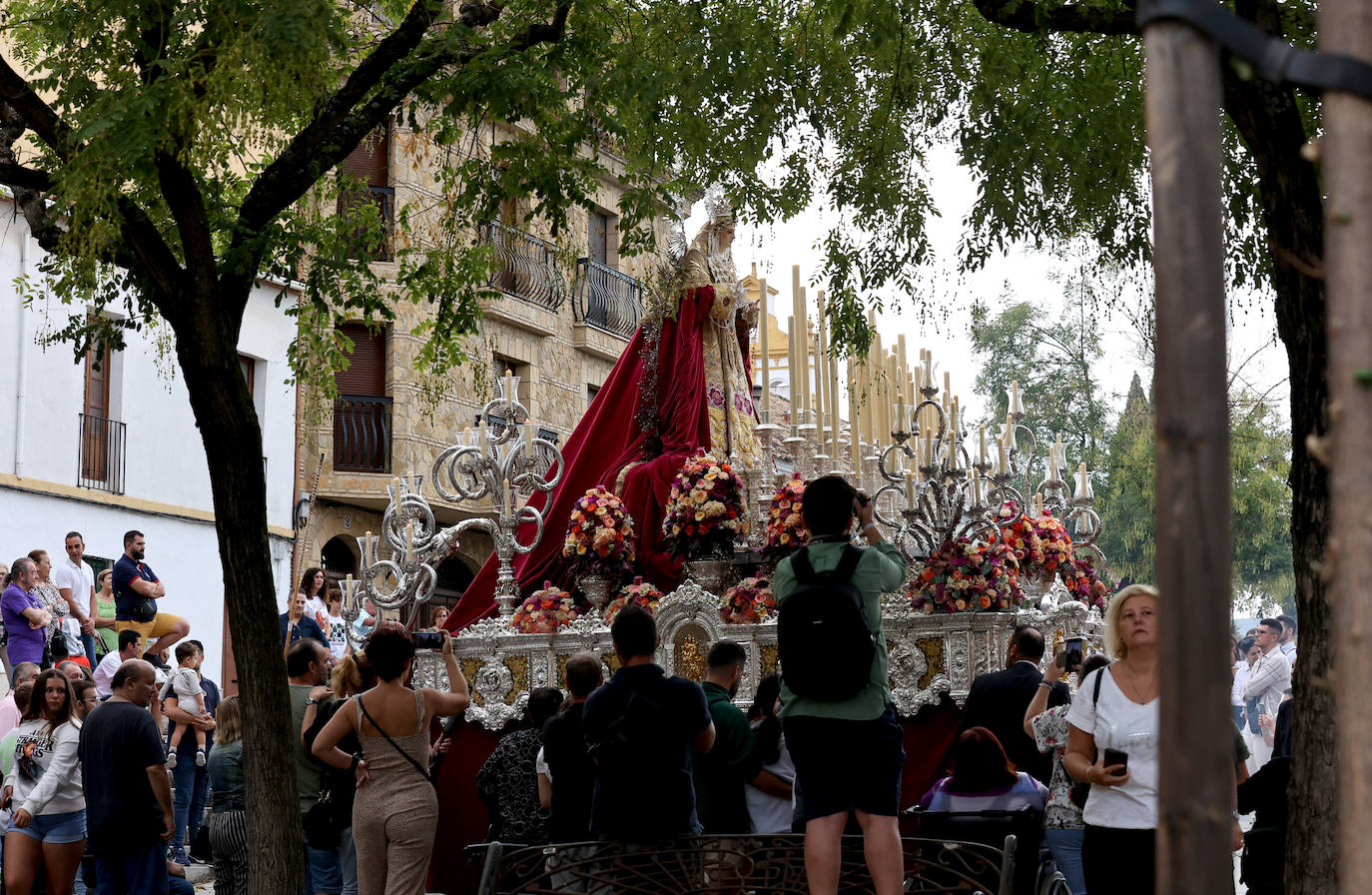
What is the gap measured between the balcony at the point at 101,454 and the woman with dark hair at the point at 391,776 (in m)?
13.2

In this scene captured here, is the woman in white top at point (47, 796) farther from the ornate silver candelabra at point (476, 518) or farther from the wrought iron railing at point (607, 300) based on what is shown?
the wrought iron railing at point (607, 300)

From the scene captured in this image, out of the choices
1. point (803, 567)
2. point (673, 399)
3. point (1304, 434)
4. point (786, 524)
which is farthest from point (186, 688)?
point (1304, 434)

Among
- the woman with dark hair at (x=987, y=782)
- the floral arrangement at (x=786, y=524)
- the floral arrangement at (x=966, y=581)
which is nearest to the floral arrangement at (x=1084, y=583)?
the floral arrangement at (x=966, y=581)

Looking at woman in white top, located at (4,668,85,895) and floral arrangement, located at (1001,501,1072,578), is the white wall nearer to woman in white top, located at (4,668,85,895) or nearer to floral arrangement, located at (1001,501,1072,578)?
woman in white top, located at (4,668,85,895)

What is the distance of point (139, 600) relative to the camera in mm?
13523

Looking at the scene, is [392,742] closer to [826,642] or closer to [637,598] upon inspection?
[826,642]

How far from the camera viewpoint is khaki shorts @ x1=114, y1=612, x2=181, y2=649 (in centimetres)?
1354

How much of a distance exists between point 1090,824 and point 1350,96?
10.5 feet

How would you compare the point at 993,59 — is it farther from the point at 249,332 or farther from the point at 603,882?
the point at 249,332

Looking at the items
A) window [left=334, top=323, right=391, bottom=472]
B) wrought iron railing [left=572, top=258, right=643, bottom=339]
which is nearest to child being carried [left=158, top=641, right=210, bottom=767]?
window [left=334, top=323, right=391, bottom=472]

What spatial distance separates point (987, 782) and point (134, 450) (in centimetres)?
1523

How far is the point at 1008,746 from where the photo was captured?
315 inches

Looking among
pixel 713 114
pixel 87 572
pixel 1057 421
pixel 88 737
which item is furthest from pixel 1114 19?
pixel 1057 421

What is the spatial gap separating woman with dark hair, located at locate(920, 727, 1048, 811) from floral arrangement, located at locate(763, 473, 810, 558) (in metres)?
2.53
